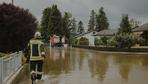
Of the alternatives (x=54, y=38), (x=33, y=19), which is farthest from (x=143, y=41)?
(x=54, y=38)

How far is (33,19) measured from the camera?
1208 inches

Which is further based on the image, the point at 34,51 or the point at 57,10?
the point at 57,10

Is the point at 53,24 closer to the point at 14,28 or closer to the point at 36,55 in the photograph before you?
the point at 14,28

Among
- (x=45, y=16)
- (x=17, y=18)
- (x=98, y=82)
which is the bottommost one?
(x=98, y=82)

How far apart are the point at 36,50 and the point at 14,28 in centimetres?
1648

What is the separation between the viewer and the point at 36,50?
39.4ft

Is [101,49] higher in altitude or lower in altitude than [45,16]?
lower

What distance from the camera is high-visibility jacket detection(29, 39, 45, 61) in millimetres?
11953

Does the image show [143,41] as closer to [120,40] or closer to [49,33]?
[120,40]

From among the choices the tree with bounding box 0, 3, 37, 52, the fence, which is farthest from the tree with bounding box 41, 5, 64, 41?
the fence

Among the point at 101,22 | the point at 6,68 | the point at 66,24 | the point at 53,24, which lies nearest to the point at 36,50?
the point at 6,68

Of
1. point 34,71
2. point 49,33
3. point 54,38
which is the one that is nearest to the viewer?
point 34,71

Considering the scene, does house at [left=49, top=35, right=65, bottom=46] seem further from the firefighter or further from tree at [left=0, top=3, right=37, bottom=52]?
the firefighter

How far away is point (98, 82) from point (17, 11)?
53.3ft
